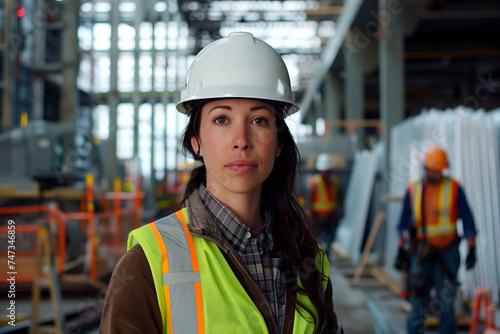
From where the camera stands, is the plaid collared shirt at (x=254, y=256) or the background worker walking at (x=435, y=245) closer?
the plaid collared shirt at (x=254, y=256)

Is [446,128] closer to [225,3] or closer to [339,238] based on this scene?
[339,238]

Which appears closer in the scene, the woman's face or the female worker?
the female worker

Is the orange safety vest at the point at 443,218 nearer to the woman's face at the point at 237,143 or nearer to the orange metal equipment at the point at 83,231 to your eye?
the woman's face at the point at 237,143

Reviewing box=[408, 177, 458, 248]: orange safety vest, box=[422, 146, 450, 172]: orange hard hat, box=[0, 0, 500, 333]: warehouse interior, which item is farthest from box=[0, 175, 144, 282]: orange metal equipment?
box=[422, 146, 450, 172]: orange hard hat

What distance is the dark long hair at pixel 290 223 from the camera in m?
1.54

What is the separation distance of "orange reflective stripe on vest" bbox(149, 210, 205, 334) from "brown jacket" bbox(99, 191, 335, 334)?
0.13ft

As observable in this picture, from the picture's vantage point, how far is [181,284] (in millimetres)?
1284

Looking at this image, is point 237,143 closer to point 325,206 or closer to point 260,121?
point 260,121

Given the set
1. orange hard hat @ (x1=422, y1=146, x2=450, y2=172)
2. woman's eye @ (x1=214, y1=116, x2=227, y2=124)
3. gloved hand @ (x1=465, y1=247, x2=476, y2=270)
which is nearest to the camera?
woman's eye @ (x1=214, y1=116, x2=227, y2=124)

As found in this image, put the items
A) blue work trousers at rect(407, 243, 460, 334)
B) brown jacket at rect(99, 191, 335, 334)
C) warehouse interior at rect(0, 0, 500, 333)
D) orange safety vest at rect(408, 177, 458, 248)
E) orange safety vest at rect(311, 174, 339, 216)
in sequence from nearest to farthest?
brown jacket at rect(99, 191, 335, 334), blue work trousers at rect(407, 243, 460, 334), orange safety vest at rect(408, 177, 458, 248), warehouse interior at rect(0, 0, 500, 333), orange safety vest at rect(311, 174, 339, 216)

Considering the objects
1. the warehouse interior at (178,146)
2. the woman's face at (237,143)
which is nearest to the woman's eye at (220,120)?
the woman's face at (237,143)

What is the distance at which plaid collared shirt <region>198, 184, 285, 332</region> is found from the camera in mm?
1459

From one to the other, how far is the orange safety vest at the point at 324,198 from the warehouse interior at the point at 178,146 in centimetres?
96

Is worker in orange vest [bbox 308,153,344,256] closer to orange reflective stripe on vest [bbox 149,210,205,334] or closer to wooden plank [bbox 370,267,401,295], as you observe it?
wooden plank [bbox 370,267,401,295]
